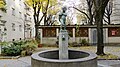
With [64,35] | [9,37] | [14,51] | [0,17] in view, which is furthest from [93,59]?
[9,37]

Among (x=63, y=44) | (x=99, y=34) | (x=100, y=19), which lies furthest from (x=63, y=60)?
(x=100, y=19)

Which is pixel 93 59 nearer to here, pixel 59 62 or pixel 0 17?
pixel 59 62

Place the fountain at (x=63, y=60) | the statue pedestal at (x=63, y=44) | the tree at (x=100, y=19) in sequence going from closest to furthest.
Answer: the fountain at (x=63, y=60) → the statue pedestal at (x=63, y=44) → the tree at (x=100, y=19)

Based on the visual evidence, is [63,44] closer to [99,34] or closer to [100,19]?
[99,34]

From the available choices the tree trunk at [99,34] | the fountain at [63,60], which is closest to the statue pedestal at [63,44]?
the fountain at [63,60]

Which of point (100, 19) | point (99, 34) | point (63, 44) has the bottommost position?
point (63, 44)

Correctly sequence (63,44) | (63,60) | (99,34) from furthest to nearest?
(99,34), (63,44), (63,60)

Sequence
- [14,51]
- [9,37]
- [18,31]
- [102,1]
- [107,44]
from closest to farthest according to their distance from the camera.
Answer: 1. [102,1]
2. [14,51]
3. [107,44]
4. [9,37]
5. [18,31]

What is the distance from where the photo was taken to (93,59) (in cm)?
807

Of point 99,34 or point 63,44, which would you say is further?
point 99,34

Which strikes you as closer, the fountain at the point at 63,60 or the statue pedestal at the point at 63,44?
the fountain at the point at 63,60

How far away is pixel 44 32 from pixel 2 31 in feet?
18.8

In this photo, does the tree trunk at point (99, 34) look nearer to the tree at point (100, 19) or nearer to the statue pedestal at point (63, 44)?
the tree at point (100, 19)

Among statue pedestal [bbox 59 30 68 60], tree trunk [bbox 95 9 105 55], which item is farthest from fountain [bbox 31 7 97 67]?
tree trunk [bbox 95 9 105 55]
